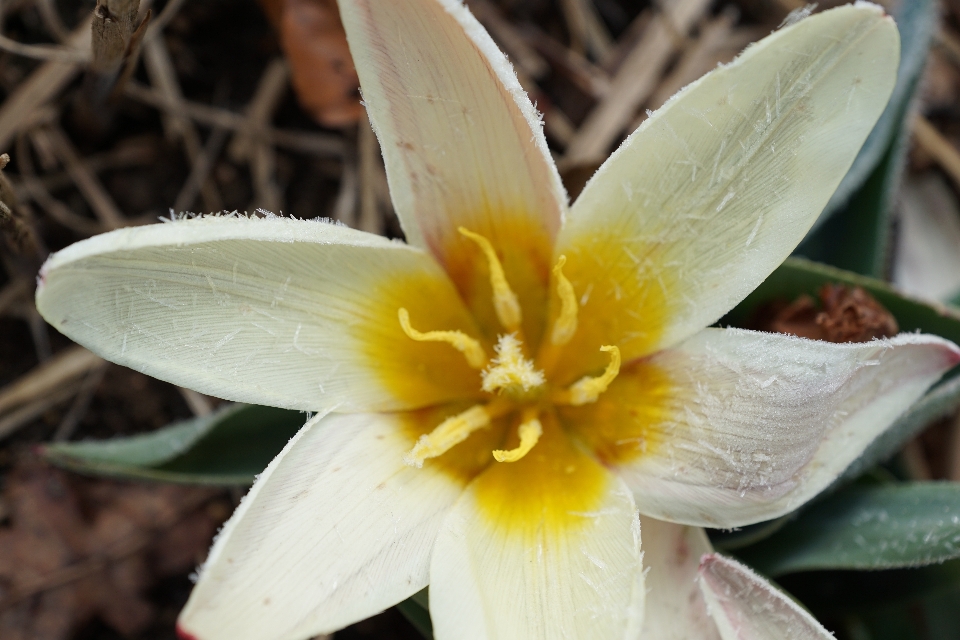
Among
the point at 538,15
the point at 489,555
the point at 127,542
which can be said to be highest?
the point at 538,15

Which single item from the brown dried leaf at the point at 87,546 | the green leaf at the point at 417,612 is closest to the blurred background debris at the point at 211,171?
the brown dried leaf at the point at 87,546

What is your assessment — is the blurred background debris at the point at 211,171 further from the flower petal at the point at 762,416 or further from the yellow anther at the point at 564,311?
the yellow anther at the point at 564,311

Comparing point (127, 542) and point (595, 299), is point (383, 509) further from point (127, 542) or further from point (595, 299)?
point (127, 542)

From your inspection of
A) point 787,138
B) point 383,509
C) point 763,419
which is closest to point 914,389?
point 763,419

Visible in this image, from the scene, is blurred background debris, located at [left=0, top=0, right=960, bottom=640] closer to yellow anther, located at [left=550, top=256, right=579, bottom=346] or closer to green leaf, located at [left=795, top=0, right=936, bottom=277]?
green leaf, located at [left=795, top=0, right=936, bottom=277]

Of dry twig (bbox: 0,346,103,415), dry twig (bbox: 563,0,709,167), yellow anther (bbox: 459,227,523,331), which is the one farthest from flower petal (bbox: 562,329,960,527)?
dry twig (bbox: 0,346,103,415)

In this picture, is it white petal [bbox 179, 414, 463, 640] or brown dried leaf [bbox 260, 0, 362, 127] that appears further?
brown dried leaf [bbox 260, 0, 362, 127]

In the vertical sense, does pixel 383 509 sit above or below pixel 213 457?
above
